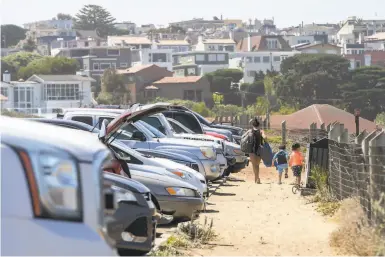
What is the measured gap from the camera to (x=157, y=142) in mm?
19516

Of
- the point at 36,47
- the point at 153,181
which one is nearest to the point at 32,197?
the point at 153,181

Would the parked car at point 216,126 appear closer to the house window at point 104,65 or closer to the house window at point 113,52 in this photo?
the house window at point 104,65

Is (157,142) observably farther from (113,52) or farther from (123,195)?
(113,52)

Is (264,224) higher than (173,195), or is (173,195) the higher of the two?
(173,195)

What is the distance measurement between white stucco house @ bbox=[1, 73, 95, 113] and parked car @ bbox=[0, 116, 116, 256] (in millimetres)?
93771

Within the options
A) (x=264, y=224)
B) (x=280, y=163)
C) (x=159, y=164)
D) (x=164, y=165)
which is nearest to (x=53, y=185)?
(x=264, y=224)

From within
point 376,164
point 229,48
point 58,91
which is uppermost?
point 376,164

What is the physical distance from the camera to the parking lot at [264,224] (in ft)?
37.6

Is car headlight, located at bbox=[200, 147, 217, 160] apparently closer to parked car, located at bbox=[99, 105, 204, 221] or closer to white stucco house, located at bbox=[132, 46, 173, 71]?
parked car, located at bbox=[99, 105, 204, 221]

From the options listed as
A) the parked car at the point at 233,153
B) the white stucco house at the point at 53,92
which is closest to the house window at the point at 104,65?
the white stucco house at the point at 53,92

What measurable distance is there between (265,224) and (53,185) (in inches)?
368

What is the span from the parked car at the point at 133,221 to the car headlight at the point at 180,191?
11.8 feet

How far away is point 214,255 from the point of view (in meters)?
11.0

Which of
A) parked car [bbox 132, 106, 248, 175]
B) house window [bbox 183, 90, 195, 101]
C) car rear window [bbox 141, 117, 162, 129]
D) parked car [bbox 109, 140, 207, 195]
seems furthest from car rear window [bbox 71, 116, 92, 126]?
house window [bbox 183, 90, 195, 101]
